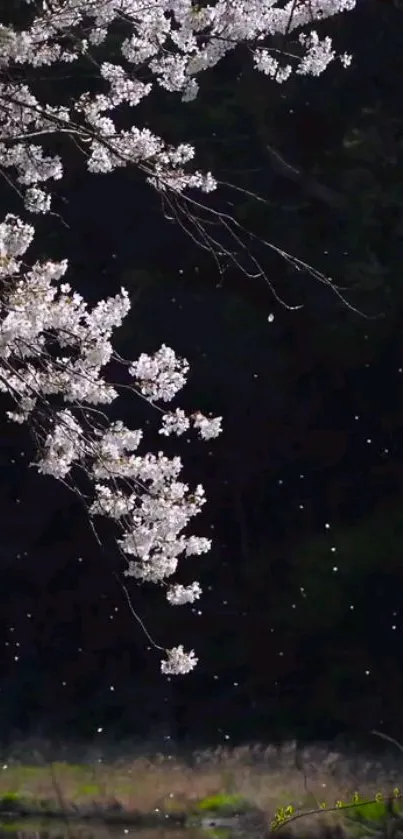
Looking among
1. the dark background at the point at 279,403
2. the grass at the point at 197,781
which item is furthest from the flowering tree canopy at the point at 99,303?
the grass at the point at 197,781

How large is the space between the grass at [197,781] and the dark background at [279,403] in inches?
3.9

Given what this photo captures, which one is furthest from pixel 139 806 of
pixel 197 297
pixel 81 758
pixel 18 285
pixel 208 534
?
pixel 18 285

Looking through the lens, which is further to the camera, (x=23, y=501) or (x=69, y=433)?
(x=23, y=501)

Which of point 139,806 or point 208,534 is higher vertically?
point 208,534

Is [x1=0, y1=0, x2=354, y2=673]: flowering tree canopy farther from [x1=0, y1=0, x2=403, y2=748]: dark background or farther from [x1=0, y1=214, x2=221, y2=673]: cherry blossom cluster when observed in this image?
[x1=0, y1=0, x2=403, y2=748]: dark background

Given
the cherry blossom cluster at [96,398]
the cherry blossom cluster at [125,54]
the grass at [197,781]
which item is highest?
the cherry blossom cluster at [125,54]

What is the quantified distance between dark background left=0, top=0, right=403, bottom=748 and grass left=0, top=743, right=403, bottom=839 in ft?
0.33

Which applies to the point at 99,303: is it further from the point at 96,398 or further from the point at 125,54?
the point at 125,54

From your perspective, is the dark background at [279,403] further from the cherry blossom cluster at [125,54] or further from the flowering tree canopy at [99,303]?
the flowering tree canopy at [99,303]

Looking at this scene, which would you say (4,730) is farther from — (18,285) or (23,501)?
(18,285)

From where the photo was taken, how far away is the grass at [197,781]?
4254mm

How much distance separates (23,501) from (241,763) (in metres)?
1.29

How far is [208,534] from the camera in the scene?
4.29 m

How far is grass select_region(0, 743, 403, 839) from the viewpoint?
4254 millimetres
